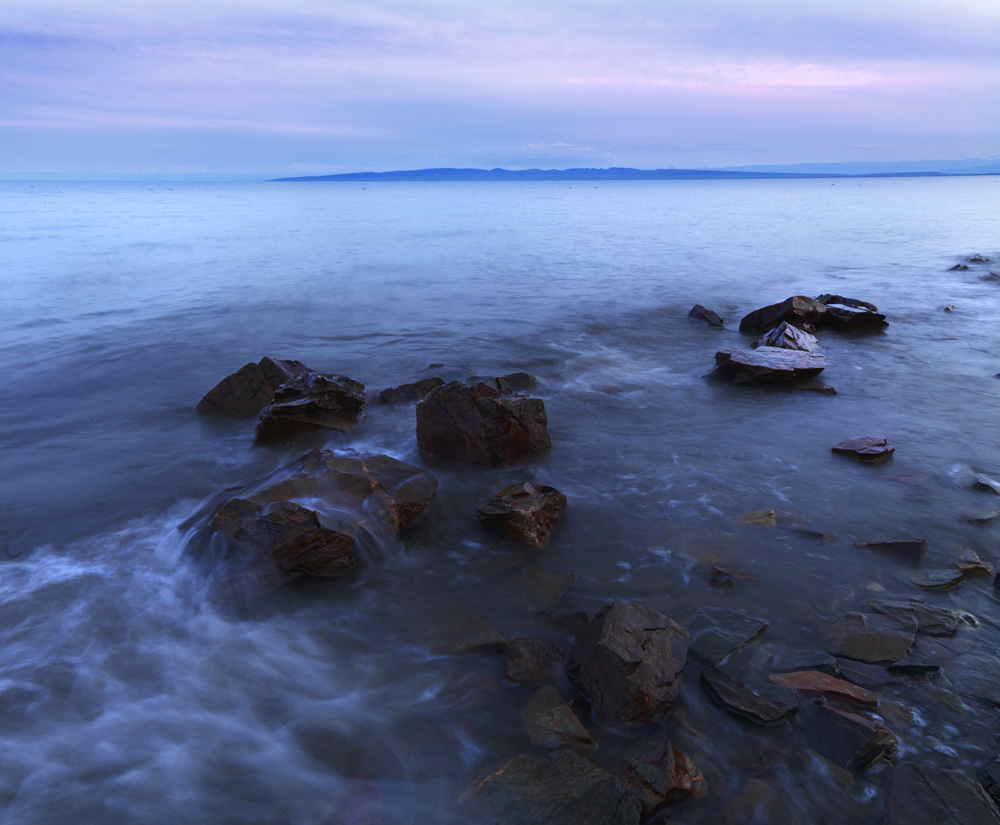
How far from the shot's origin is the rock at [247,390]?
10.2 meters

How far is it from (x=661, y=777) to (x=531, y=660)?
127 cm

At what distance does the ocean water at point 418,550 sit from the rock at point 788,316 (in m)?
0.61

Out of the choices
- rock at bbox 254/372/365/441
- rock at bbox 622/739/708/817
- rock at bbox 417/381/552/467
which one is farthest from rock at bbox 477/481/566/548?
rock at bbox 254/372/365/441

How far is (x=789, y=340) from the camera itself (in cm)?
1266

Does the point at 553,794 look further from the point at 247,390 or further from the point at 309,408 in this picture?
the point at 247,390

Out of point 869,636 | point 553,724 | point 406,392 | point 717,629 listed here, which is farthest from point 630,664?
point 406,392

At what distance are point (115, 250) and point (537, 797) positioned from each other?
34.1 m

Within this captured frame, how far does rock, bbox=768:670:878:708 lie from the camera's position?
4324 mm

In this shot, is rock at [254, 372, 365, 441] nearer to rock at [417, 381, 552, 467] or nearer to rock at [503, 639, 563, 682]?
rock at [417, 381, 552, 467]

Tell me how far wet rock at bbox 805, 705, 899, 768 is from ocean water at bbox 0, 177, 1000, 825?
114mm

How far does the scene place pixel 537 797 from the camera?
147 inches

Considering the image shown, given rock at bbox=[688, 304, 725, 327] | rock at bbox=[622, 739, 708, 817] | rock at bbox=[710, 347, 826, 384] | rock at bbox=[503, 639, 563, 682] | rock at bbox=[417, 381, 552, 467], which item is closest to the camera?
rock at bbox=[622, 739, 708, 817]

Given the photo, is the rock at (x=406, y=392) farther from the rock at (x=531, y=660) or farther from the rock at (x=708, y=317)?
the rock at (x=708, y=317)

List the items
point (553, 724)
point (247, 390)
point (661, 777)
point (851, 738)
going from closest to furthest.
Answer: point (661, 777), point (851, 738), point (553, 724), point (247, 390)
